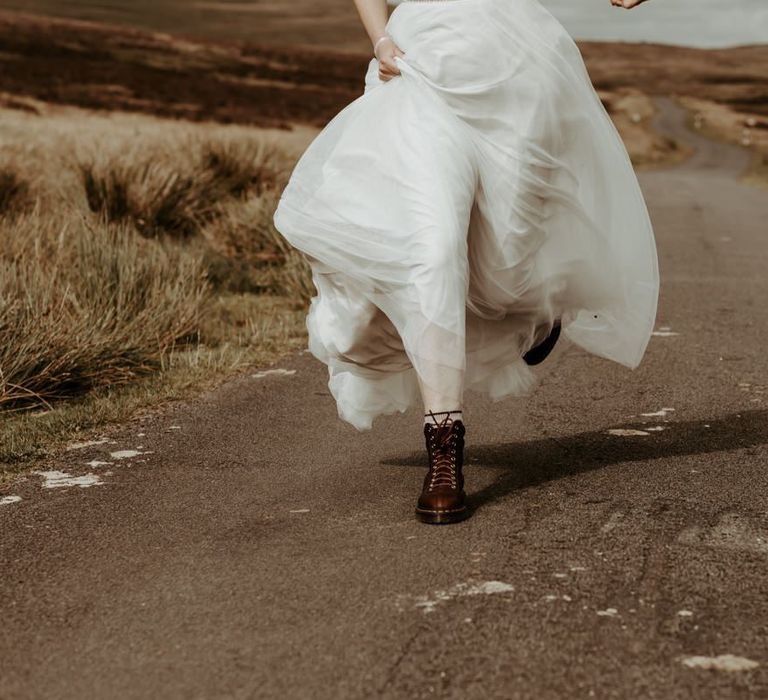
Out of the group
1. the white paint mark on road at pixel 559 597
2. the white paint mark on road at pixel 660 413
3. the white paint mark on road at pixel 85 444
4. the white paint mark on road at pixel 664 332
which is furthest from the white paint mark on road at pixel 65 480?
the white paint mark on road at pixel 664 332

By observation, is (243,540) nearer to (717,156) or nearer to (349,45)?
(717,156)

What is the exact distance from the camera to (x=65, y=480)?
4.41 metres

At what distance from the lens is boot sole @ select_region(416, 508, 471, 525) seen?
3723 mm

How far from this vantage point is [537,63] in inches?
162

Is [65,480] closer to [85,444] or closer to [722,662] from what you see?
[85,444]

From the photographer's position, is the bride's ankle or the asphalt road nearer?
the asphalt road

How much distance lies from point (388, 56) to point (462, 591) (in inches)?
73.0

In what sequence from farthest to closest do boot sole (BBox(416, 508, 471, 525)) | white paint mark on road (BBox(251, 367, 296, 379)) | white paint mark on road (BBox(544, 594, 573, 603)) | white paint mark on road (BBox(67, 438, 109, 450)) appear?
white paint mark on road (BBox(251, 367, 296, 379))
white paint mark on road (BBox(67, 438, 109, 450))
boot sole (BBox(416, 508, 471, 525))
white paint mark on road (BBox(544, 594, 573, 603))

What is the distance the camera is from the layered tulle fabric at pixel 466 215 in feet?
12.8

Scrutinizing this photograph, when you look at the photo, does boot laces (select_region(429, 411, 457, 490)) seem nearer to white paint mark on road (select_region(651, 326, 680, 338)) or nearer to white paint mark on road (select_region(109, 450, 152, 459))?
white paint mark on road (select_region(109, 450, 152, 459))

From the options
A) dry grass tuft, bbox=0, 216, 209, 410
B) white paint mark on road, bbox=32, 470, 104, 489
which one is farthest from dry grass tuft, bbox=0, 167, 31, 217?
white paint mark on road, bbox=32, 470, 104, 489

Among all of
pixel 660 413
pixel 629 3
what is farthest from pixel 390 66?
pixel 660 413

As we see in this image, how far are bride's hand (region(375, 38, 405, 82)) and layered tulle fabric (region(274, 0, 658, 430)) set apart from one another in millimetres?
40

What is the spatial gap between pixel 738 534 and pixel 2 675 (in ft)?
6.43
